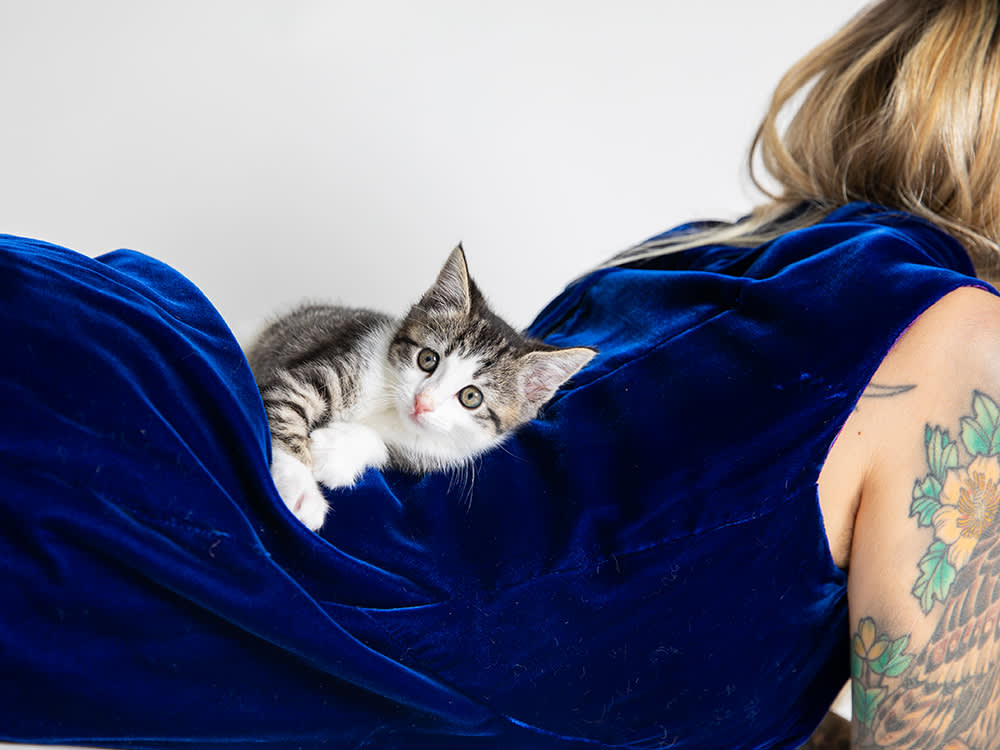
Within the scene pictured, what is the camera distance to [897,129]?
4.91 ft

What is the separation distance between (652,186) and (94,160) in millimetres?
1582

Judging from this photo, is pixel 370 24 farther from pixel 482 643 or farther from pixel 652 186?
pixel 482 643

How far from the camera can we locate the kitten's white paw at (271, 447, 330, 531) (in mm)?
1084

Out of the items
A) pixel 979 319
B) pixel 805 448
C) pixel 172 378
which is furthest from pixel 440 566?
pixel 979 319

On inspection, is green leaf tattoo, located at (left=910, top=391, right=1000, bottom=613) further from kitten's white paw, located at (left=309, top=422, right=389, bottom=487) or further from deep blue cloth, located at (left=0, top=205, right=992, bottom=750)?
kitten's white paw, located at (left=309, top=422, right=389, bottom=487)

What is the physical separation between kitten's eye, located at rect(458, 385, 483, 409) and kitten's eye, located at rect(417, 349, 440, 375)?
0.21 feet

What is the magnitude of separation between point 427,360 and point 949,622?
0.84 m

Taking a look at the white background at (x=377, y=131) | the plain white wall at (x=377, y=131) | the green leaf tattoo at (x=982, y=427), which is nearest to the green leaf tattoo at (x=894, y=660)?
the green leaf tattoo at (x=982, y=427)

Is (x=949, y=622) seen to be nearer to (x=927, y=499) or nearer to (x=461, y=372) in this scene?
(x=927, y=499)

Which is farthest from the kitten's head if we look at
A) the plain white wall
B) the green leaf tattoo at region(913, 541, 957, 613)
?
the plain white wall

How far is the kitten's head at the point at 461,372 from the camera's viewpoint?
1389 millimetres

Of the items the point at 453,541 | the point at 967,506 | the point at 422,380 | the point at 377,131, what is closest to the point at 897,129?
the point at 967,506

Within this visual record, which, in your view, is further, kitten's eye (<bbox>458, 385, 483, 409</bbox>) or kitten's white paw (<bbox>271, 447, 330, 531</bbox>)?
kitten's eye (<bbox>458, 385, 483, 409</bbox>)

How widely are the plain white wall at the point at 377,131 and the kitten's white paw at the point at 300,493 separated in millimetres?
1320
